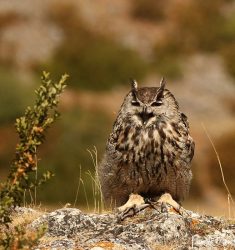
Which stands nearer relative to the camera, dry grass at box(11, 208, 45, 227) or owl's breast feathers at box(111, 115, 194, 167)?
dry grass at box(11, 208, 45, 227)

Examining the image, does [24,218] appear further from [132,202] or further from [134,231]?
[132,202]

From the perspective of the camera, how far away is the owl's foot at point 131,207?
28.6ft

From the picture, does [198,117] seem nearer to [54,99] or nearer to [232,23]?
[232,23]

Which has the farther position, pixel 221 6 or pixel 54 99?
pixel 221 6

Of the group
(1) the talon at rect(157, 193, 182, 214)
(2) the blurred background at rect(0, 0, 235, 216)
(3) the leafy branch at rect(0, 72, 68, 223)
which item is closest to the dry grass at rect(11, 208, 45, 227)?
(3) the leafy branch at rect(0, 72, 68, 223)

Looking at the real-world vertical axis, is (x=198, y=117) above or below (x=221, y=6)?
below

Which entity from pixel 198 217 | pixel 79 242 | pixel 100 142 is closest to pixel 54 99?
pixel 79 242

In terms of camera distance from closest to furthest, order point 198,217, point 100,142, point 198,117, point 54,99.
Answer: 1. point 54,99
2. point 198,217
3. point 100,142
4. point 198,117

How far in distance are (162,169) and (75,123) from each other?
34.5 meters

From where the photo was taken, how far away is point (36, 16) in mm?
67812

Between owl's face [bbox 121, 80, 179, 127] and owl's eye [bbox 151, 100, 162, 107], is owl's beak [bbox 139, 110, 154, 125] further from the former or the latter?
owl's eye [bbox 151, 100, 162, 107]

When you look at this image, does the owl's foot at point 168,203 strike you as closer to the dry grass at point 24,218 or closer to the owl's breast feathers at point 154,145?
the owl's breast feathers at point 154,145

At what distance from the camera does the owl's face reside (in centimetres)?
959

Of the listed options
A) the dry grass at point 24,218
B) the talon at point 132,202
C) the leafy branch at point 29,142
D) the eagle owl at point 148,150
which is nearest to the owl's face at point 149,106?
the eagle owl at point 148,150
